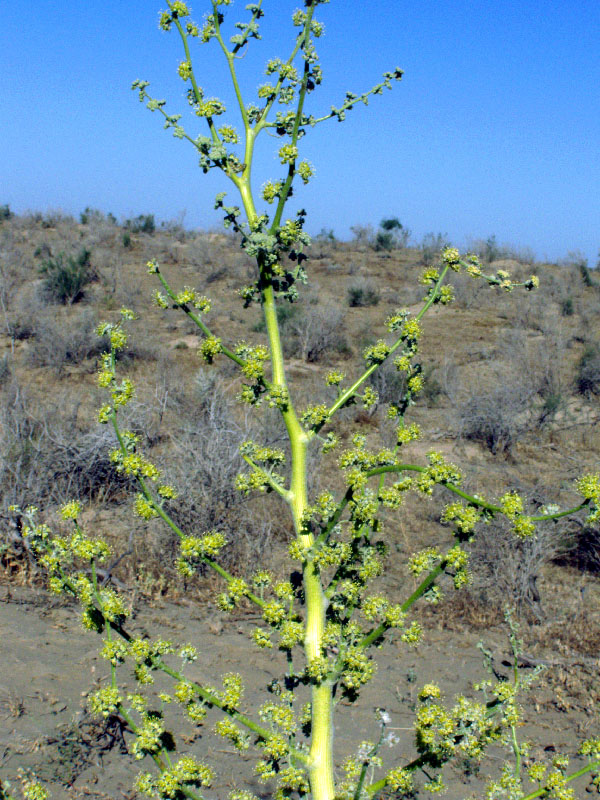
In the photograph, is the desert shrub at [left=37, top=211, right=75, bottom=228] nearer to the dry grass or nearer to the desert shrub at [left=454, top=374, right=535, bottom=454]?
the dry grass

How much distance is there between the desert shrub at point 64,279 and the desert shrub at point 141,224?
1177 cm

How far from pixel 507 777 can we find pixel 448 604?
4.64 meters

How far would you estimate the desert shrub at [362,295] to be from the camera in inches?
757

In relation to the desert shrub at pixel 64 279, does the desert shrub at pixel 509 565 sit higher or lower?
lower

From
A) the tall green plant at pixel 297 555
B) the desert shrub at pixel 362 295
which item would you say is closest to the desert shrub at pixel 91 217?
the desert shrub at pixel 362 295

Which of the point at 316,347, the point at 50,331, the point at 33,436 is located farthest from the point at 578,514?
the point at 50,331

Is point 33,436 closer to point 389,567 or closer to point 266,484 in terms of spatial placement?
point 389,567

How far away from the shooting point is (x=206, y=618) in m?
5.62

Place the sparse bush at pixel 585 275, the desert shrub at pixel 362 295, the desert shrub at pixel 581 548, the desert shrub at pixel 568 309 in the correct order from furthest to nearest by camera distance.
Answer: the sparse bush at pixel 585 275, the desert shrub at pixel 362 295, the desert shrub at pixel 568 309, the desert shrub at pixel 581 548

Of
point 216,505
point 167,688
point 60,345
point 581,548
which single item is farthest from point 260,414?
point 60,345

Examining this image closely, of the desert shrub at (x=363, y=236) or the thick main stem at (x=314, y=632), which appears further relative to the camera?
the desert shrub at (x=363, y=236)

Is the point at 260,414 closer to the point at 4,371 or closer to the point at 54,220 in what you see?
the point at 4,371

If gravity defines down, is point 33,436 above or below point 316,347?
below

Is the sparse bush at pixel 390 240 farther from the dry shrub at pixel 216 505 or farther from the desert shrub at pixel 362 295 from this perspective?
the dry shrub at pixel 216 505
